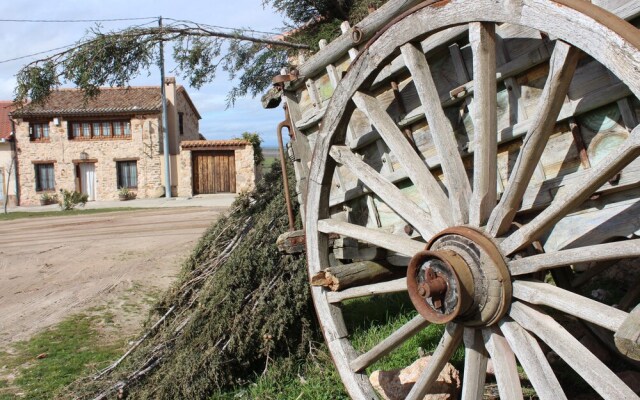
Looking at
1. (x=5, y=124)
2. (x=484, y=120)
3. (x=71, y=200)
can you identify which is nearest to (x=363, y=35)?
(x=484, y=120)

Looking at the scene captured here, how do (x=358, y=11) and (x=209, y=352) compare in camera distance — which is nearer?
(x=209, y=352)

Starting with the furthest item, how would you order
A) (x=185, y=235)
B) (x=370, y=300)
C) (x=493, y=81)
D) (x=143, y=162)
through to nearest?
(x=143, y=162), (x=185, y=235), (x=370, y=300), (x=493, y=81)

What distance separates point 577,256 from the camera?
2090 mm

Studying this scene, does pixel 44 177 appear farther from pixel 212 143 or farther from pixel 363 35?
pixel 363 35

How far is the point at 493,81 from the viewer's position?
236 centimetres

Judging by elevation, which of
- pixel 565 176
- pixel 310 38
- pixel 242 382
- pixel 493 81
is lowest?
pixel 242 382

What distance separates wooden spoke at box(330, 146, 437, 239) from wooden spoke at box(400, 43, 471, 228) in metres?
0.19

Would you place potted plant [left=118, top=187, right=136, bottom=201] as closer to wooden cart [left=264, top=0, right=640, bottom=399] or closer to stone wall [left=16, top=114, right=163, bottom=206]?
stone wall [left=16, top=114, right=163, bottom=206]

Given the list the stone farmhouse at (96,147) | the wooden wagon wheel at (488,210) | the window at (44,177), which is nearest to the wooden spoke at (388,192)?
the wooden wagon wheel at (488,210)

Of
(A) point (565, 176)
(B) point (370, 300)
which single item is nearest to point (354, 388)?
(A) point (565, 176)

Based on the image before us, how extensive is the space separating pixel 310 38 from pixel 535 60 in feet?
25.8

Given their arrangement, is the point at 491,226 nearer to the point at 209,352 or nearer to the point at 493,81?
the point at 493,81

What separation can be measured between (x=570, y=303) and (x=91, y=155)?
30272 mm

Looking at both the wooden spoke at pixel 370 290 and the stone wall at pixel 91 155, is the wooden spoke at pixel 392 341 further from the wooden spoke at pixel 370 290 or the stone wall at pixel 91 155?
the stone wall at pixel 91 155
